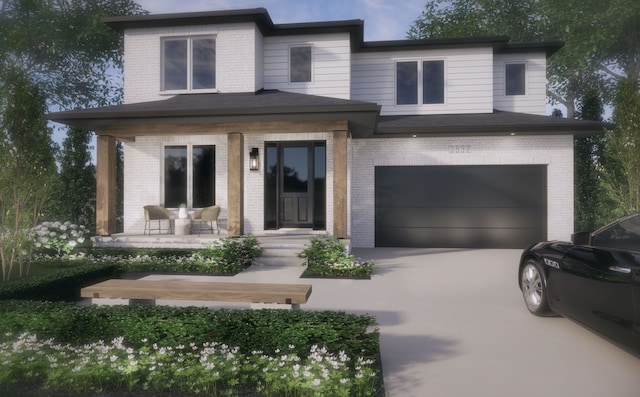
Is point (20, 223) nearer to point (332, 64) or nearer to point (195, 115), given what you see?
point (195, 115)

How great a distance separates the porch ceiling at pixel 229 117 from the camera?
9055 mm

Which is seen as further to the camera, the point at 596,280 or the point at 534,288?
the point at 534,288

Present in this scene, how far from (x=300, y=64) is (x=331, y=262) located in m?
6.77

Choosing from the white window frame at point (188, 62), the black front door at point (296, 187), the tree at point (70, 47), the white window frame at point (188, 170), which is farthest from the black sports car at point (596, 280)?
the tree at point (70, 47)

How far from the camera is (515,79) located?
1334cm

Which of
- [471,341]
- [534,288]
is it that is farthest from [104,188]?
[534,288]

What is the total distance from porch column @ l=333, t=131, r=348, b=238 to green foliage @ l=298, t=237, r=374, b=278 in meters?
0.51

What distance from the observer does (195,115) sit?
371 inches

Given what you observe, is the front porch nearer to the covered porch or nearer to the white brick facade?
the covered porch

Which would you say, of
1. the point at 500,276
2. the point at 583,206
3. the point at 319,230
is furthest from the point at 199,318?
the point at 583,206

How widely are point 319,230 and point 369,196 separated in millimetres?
1893

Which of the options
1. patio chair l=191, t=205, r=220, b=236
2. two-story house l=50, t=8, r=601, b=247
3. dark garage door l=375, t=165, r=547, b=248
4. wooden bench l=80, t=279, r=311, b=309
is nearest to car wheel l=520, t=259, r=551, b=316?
wooden bench l=80, t=279, r=311, b=309

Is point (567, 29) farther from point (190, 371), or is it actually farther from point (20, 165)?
point (190, 371)

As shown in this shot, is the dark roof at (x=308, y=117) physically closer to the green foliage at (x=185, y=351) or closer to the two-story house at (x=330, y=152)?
the two-story house at (x=330, y=152)
